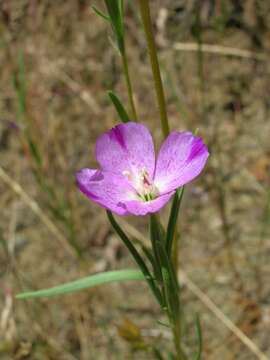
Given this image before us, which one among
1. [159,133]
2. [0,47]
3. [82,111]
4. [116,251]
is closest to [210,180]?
[159,133]

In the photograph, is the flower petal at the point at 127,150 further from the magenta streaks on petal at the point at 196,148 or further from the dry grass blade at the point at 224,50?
the dry grass blade at the point at 224,50

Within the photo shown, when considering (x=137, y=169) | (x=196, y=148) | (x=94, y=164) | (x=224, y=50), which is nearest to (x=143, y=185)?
(x=137, y=169)

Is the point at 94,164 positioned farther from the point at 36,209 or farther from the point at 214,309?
the point at 214,309

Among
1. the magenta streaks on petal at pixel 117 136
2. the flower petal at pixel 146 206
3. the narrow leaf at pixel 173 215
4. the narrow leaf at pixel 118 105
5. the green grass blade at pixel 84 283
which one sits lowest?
the green grass blade at pixel 84 283

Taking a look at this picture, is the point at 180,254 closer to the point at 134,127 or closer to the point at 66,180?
the point at 66,180

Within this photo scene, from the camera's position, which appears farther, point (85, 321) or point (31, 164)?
point (31, 164)

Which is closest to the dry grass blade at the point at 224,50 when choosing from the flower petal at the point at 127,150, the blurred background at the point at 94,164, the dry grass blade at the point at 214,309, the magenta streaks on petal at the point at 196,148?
the blurred background at the point at 94,164
